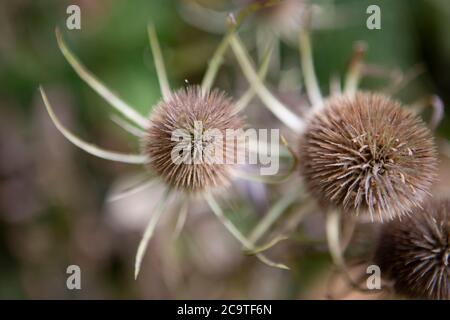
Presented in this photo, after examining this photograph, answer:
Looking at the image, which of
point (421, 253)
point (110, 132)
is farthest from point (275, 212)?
point (110, 132)

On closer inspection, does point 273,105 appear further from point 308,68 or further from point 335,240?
point 335,240

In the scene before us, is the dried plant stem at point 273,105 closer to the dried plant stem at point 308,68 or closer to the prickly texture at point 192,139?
the dried plant stem at point 308,68

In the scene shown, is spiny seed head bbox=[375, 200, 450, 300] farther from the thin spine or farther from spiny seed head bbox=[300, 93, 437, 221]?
the thin spine

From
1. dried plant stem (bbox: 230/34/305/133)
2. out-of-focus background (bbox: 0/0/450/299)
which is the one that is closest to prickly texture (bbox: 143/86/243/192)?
dried plant stem (bbox: 230/34/305/133)

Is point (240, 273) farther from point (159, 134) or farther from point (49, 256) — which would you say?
point (159, 134)

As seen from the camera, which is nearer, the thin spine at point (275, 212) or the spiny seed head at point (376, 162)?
the spiny seed head at point (376, 162)

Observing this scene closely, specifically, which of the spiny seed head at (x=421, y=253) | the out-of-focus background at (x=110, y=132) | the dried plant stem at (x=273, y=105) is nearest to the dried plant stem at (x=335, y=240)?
the spiny seed head at (x=421, y=253)

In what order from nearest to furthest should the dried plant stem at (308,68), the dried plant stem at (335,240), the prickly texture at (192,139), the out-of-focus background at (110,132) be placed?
the prickly texture at (192,139) < the dried plant stem at (335,240) < the dried plant stem at (308,68) < the out-of-focus background at (110,132)

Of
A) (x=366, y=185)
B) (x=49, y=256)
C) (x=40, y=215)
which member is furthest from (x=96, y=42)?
(x=366, y=185)
